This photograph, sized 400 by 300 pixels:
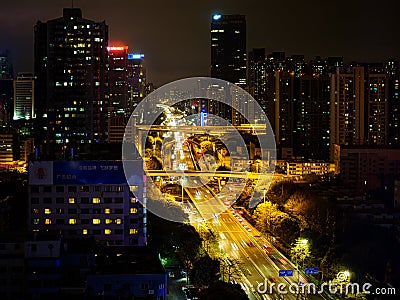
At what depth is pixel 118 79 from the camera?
1958 centimetres

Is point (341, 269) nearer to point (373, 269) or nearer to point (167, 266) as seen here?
point (373, 269)

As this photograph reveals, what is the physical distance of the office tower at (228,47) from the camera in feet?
78.7

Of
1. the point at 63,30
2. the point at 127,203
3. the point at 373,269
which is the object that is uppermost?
the point at 63,30

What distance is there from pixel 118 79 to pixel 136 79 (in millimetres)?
2477

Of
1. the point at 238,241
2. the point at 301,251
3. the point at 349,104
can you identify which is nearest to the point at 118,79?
the point at 349,104

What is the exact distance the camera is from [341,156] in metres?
12.1

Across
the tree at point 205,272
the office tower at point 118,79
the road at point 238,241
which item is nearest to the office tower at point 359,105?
the road at point 238,241

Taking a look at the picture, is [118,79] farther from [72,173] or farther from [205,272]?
[205,272]

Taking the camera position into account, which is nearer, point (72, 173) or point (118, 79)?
point (72, 173)

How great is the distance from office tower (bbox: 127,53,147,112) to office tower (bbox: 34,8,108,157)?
26.9 feet

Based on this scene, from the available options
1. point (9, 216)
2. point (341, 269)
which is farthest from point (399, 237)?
point (9, 216)

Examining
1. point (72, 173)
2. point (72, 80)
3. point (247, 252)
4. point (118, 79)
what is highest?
point (118, 79)

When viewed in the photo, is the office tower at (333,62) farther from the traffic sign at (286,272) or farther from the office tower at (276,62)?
the traffic sign at (286,272)

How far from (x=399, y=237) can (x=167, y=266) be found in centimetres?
279
